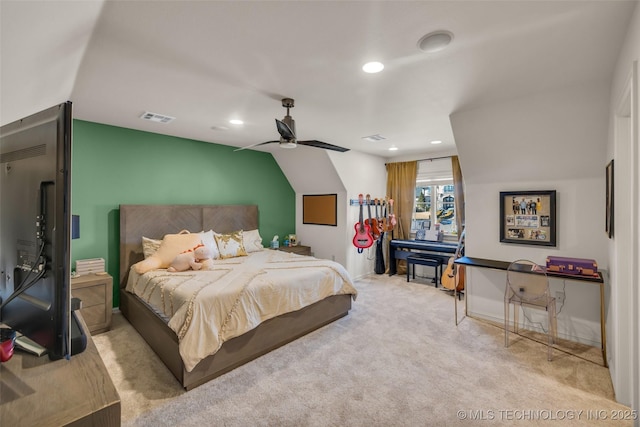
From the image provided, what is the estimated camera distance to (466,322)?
359cm

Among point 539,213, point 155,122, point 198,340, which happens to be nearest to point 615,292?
point 539,213

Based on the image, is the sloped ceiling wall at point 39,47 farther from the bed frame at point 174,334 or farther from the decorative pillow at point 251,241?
the decorative pillow at point 251,241

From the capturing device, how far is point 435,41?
1.85 meters

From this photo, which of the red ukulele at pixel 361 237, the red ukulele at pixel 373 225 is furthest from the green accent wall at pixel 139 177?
the red ukulele at pixel 373 225

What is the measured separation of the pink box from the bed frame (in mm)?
2213

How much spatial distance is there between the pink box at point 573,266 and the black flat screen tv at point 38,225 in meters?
3.73

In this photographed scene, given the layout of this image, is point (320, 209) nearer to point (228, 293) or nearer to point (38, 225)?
point (228, 293)

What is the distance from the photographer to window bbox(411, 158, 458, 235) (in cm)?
552

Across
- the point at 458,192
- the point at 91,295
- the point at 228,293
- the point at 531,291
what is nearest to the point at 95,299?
the point at 91,295

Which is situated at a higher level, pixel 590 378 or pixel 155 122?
pixel 155 122

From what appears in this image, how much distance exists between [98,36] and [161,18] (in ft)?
1.62

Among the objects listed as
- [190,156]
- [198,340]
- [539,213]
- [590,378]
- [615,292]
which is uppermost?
[190,156]

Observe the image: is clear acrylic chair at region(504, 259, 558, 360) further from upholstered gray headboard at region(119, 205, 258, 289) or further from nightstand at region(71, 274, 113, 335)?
nightstand at region(71, 274, 113, 335)

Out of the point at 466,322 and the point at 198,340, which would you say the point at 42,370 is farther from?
the point at 466,322
